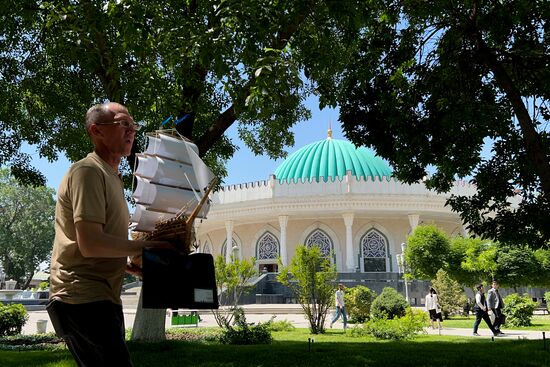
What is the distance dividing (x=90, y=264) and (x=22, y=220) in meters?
55.2

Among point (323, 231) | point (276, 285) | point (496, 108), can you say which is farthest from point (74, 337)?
point (323, 231)

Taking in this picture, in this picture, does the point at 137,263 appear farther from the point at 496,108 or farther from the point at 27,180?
Result: the point at 27,180

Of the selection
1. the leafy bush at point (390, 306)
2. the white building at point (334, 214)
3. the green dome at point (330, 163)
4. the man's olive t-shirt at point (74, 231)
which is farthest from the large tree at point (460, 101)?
the green dome at point (330, 163)

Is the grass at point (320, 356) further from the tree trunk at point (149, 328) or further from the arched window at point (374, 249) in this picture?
the arched window at point (374, 249)

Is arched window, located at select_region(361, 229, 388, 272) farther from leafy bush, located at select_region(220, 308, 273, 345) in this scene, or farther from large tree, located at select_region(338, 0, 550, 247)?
large tree, located at select_region(338, 0, 550, 247)

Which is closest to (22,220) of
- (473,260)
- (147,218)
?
(473,260)

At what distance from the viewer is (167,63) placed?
6309 mm

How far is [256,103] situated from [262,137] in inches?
356

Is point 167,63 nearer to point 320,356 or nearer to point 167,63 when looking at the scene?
point 167,63

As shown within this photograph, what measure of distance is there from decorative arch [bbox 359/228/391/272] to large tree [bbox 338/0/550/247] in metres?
26.9

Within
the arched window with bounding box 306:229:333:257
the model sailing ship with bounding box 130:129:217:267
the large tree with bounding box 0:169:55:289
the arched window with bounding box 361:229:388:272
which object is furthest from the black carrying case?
the large tree with bounding box 0:169:55:289

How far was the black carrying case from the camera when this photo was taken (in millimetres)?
2205

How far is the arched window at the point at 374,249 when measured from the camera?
35219mm

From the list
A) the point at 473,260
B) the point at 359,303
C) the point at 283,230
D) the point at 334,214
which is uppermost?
the point at 334,214
